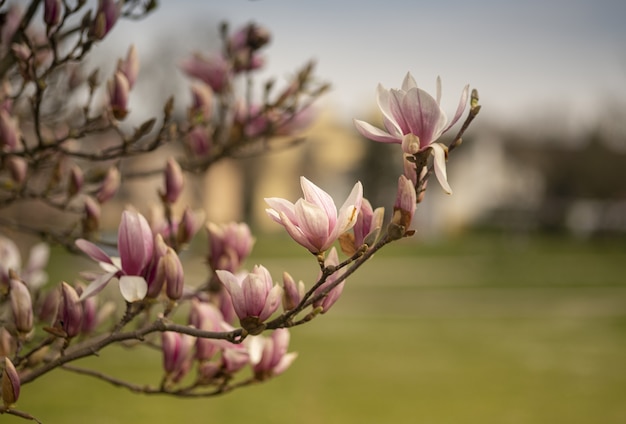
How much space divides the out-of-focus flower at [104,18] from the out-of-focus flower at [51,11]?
3.2 inches

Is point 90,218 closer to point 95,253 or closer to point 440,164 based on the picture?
point 95,253

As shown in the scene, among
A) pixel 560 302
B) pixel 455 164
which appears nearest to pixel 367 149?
pixel 455 164

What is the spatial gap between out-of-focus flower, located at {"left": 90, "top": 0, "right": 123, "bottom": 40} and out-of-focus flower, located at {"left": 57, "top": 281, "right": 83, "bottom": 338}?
640 millimetres

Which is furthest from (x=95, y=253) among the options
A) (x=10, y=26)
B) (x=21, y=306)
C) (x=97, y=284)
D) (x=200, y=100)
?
(x=10, y=26)

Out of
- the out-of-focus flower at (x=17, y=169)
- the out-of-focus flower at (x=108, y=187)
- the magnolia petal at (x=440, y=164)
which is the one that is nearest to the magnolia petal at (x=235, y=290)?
the magnolia petal at (x=440, y=164)

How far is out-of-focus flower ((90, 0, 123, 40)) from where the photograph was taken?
1.74 meters

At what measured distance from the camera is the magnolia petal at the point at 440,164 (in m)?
1.15

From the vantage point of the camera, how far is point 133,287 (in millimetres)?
1350

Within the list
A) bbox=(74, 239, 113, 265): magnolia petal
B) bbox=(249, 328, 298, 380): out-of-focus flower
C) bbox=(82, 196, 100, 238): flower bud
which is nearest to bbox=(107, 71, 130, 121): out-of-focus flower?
bbox=(82, 196, 100, 238): flower bud

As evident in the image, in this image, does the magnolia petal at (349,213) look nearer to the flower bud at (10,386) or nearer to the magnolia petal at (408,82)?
the magnolia petal at (408,82)

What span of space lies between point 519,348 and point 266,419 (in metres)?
6.34

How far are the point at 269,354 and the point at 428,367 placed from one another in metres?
10.7

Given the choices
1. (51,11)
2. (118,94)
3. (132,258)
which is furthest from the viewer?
(118,94)

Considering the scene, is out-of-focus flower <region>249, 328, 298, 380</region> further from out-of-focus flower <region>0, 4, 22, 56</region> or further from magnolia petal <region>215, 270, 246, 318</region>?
out-of-focus flower <region>0, 4, 22, 56</region>
